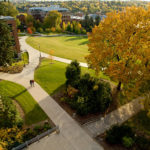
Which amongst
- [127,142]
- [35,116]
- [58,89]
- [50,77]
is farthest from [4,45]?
[127,142]

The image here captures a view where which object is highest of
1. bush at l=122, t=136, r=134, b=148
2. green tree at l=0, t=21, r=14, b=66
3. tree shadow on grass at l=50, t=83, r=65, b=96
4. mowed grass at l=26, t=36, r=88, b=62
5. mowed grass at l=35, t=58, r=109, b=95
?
green tree at l=0, t=21, r=14, b=66

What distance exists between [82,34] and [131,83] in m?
68.8

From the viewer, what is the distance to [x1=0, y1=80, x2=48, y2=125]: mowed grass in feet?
50.5

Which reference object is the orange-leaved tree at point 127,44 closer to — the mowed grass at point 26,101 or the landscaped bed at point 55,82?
the landscaped bed at point 55,82

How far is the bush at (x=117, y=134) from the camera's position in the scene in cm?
1228

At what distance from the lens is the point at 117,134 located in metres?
12.4

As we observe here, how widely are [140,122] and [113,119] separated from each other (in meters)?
2.99

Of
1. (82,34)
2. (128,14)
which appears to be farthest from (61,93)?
(82,34)

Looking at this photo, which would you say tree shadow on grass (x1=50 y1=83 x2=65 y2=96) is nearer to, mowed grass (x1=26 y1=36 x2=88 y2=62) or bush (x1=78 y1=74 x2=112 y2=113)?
bush (x1=78 y1=74 x2=112 y2=113)

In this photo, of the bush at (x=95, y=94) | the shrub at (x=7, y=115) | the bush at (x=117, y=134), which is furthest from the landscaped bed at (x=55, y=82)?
the shrub at (x=7, y=115)

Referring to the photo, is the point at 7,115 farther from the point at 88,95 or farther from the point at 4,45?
A: the point at 4,45

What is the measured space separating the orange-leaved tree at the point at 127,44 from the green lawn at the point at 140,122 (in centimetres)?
418

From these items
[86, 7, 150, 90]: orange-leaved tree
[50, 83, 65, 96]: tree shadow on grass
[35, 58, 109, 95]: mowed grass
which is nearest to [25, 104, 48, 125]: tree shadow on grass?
[50, 83, 65, 96]: tree shadow on grass

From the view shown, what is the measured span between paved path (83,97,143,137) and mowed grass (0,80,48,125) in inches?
→ 216
